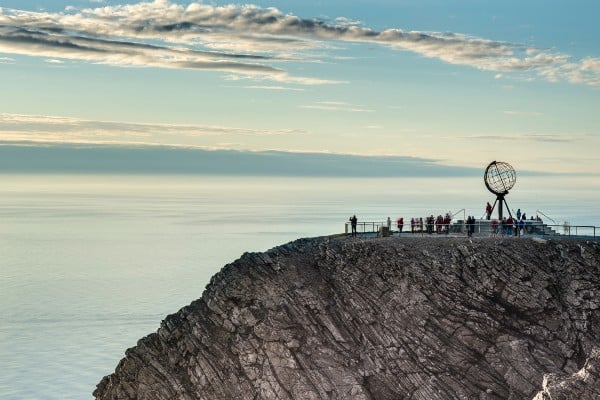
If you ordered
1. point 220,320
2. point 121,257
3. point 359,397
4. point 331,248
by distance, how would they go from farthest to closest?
point 121,257 < point 331,248 < point 220,320 < point 359,397

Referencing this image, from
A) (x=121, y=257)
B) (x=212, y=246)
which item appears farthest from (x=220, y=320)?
(x=212, y=246)

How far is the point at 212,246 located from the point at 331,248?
135 meters

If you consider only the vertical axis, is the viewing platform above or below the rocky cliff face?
above

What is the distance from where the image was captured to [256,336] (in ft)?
184

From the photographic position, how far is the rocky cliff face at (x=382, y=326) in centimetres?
5422

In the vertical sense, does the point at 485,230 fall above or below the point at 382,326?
above

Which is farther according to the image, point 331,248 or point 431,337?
point 331,248

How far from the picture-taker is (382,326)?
56.9 metres

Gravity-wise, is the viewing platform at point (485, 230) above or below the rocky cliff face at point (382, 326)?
above

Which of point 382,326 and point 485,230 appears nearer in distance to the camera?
point 382,326

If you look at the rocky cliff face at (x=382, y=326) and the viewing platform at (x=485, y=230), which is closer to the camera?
the rocky cliff face at (x=382, y=326)

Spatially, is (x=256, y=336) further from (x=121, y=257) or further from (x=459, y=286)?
(x=121, y=257)

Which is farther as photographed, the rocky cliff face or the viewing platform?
the viewing platform

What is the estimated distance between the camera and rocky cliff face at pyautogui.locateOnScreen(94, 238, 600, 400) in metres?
54.2
